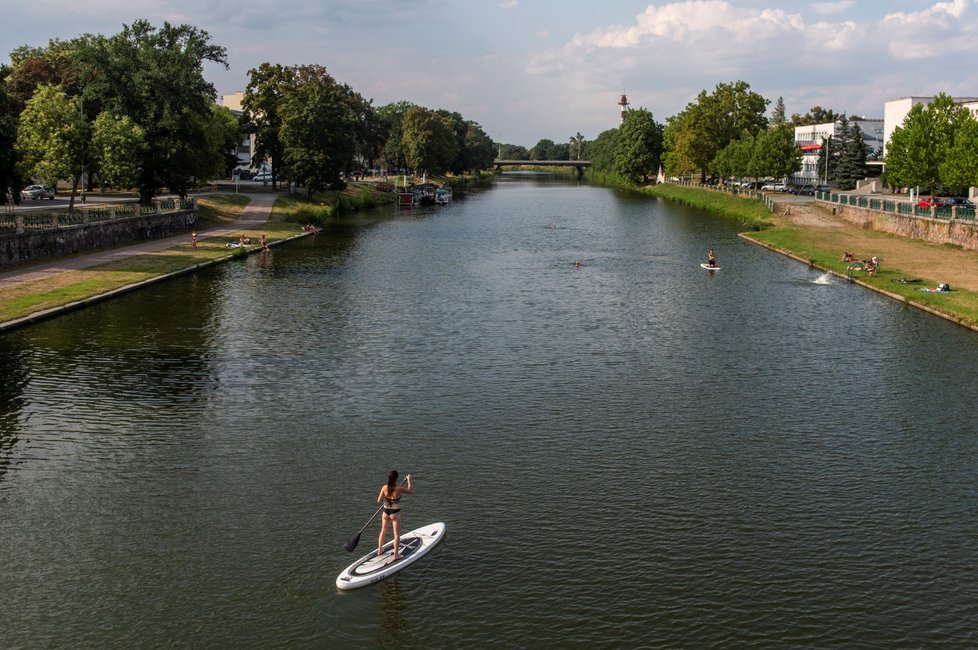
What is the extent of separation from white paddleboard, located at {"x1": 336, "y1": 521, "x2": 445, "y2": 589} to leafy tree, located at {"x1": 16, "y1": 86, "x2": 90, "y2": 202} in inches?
2316

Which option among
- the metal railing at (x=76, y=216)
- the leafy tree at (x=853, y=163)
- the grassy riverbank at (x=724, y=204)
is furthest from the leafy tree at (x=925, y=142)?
the metal railing at (x=76, y=216)

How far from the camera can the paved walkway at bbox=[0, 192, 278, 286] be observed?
173ft

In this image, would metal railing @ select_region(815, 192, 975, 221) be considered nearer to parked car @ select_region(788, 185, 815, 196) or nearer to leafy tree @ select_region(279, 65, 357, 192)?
parked car @ select_region(788, 185, 815, 196)

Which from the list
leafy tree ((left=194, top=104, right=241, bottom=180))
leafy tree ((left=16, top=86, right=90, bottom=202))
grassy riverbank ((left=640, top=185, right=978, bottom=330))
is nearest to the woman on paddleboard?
grassy riverbank ((left=640, top=185, right=978, bottom=330))

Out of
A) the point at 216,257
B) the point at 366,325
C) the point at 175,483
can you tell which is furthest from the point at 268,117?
the point at 175,483

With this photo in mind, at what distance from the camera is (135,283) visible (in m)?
53.6

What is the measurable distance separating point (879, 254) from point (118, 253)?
5829 centimetres

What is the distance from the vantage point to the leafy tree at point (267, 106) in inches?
4692

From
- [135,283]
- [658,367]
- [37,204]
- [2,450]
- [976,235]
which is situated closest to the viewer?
[2,450]

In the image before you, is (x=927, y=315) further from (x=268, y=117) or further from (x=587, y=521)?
(x=268, y=117)

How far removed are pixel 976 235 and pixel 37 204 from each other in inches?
3180

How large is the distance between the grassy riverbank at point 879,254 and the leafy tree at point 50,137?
57.9 meters

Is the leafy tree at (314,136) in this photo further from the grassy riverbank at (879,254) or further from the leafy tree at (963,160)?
the leafy tree at (963,160)

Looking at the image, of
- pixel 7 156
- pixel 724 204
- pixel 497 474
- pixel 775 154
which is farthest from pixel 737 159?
pixel 497 474
